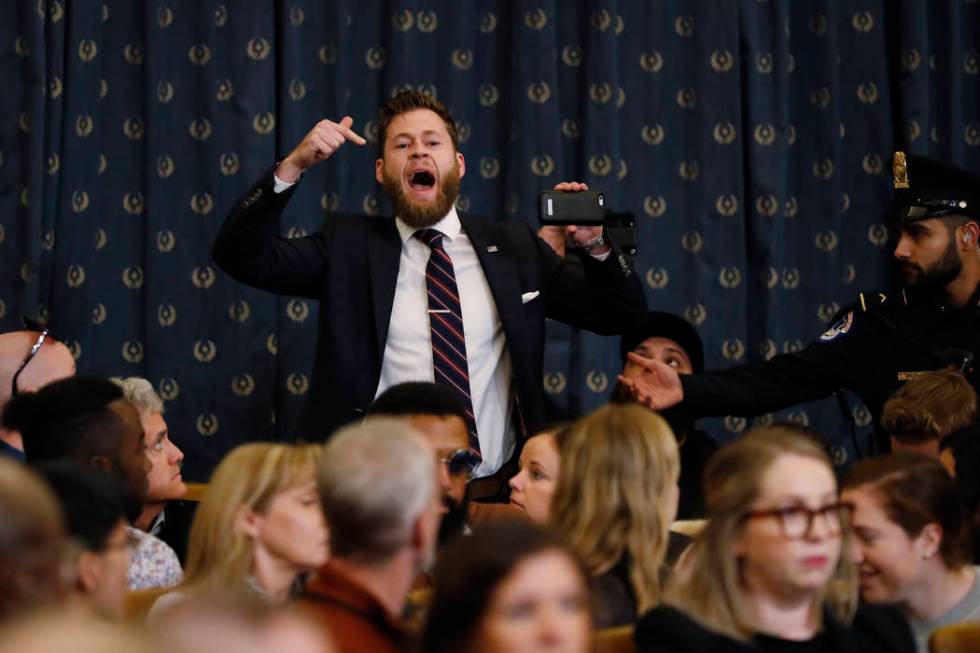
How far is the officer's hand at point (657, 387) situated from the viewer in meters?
4.41

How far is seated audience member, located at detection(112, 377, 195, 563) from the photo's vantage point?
12.6 ft

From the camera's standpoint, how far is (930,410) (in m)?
3.93

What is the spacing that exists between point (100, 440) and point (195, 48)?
2350 mm

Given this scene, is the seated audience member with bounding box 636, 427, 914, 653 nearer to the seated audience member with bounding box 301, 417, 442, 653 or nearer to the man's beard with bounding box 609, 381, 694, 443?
the seated audience member with bounding box 301, 417, 442, 653

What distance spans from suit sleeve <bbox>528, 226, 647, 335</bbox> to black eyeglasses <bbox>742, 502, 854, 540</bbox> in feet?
5.69

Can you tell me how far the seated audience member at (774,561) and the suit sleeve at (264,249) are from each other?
1835mm

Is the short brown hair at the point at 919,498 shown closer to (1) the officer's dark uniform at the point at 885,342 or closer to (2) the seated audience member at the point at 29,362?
(1) the officer's dark uniform at the point at 885,342

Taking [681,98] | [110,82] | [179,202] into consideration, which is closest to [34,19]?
[110,82]

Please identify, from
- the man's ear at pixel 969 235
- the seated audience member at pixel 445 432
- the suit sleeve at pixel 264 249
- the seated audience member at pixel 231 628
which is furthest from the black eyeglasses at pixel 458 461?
the man's ear at pixel 969 235

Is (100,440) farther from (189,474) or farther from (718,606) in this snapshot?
(189,474)

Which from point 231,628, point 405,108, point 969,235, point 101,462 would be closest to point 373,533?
point 231,628

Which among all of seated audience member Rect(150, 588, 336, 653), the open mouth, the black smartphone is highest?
the open mouth

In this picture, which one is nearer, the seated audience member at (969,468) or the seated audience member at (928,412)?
the seated audience member at (969,468)

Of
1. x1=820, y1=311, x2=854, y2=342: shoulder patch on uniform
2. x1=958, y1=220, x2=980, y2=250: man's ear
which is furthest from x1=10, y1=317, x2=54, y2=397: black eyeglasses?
x1=958, y1=220, x2=980, y2=250: man's ear
